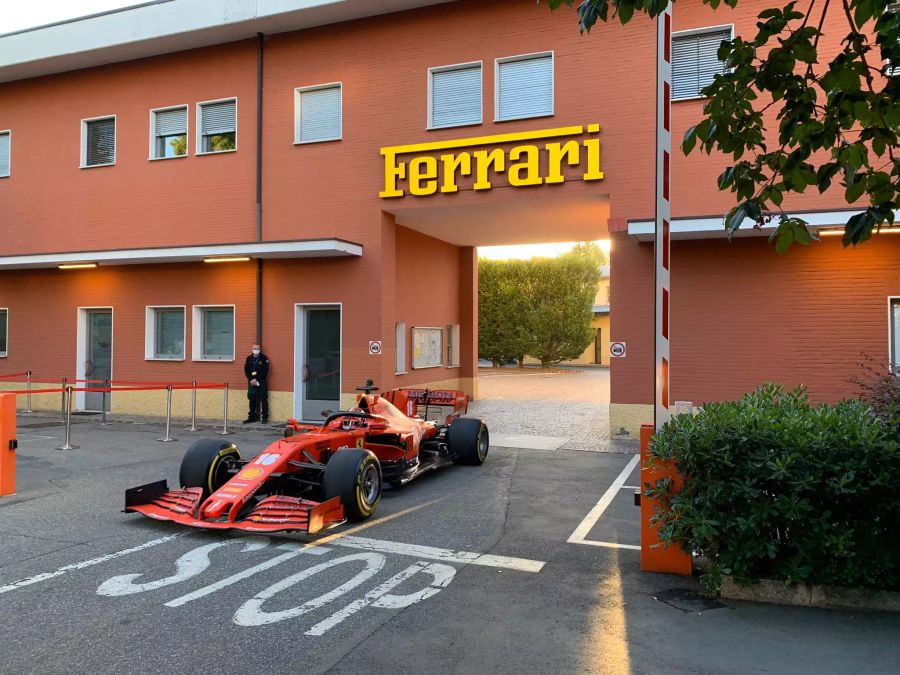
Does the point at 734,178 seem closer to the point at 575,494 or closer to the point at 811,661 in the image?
the point at 811,661

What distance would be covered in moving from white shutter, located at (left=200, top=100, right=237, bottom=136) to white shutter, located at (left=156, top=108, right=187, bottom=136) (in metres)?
0.54

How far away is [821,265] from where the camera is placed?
11211 mm

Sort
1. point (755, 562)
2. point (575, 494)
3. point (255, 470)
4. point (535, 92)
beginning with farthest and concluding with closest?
point (535, 92)
point (575, 494)
point (255, 470)
point (755, 562)

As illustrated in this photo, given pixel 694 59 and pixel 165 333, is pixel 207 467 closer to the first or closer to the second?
pixel 165 333

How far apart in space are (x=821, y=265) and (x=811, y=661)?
29.6ft

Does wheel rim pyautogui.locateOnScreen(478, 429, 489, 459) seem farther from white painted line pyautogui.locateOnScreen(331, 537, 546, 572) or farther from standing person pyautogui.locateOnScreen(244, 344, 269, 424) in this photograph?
standing person pyautogui.locateOnScreen(244, 344, 269, 424)

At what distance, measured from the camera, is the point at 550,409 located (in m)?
17.5

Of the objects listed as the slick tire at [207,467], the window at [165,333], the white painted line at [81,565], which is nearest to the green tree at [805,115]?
the white painted line at [81,565]

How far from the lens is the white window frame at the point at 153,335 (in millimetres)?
15608

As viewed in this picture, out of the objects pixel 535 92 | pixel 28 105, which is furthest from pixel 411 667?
pixel 28 105

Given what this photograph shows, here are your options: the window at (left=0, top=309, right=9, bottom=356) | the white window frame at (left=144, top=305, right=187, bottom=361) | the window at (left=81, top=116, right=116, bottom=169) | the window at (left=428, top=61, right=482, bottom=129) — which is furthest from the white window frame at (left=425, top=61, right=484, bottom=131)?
the window at (left=0, top=309, right=9, bottom=356)

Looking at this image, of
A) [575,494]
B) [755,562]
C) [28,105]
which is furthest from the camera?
[28,105]

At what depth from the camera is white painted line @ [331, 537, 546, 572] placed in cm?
552

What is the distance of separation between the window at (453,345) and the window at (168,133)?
8188 millimetres
